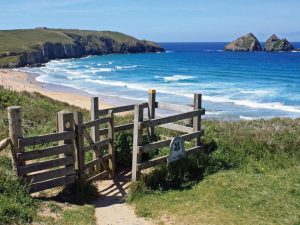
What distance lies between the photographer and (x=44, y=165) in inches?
357

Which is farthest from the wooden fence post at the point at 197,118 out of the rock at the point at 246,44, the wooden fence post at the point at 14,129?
the rock at the point at 246,44

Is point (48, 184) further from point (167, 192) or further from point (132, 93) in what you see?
point (132, 93)

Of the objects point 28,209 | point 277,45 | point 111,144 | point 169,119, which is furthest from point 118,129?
point 277,45

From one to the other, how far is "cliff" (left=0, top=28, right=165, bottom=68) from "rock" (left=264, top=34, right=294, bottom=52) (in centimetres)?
4640

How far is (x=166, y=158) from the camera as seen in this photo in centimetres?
1045

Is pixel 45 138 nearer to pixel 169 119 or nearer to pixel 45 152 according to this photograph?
pixel 45 152

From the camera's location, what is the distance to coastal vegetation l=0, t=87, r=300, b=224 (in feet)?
26.6

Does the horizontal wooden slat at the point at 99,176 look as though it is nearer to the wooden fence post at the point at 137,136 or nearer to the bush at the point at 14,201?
the wooden fence post at the point at 137,136

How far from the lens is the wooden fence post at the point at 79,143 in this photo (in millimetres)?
9602

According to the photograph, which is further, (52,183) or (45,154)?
(52,183)

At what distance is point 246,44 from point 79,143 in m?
183

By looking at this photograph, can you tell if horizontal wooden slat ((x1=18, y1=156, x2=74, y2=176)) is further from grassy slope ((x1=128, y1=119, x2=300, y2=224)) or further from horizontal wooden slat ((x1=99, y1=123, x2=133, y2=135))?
horizontal wooden slat ((x1=99, y1=123, x2=133, y2=135))

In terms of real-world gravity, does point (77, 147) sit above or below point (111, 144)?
above

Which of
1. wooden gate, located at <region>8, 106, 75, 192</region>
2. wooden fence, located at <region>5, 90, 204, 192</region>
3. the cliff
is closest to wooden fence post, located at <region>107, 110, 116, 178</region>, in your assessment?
wooden fence, located at <region>5, 90, 204, 192</region>
